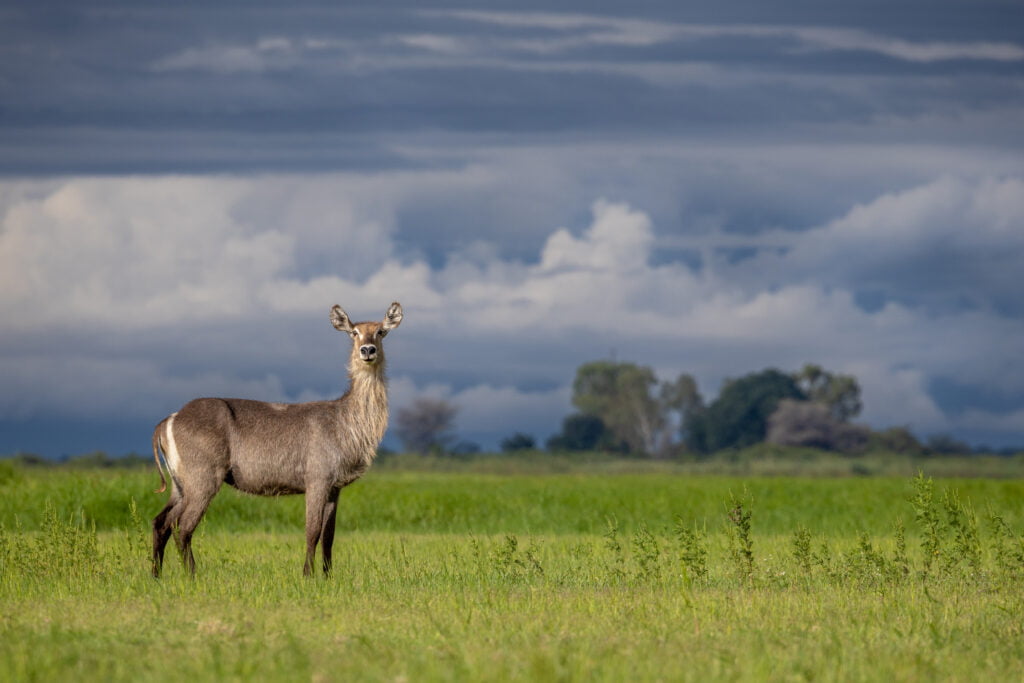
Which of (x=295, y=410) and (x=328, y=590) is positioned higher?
(x=295, y=410)

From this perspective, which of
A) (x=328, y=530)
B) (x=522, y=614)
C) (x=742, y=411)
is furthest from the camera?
(x=742, y=411)

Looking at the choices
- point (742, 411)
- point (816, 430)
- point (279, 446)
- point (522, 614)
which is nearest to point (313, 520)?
point (279, 446)

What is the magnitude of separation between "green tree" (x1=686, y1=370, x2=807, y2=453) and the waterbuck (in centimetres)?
10644

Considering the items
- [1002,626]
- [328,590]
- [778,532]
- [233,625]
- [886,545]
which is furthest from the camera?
[778,532]

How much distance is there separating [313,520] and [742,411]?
10970 centimetres

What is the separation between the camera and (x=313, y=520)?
15359 millimetres

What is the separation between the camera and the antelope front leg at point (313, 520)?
49.7ft

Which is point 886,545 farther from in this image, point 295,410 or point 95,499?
point 95,499

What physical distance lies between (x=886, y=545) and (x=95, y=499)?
57.9 ft

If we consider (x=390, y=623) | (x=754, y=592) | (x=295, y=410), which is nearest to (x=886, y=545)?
(x=754, y=592)

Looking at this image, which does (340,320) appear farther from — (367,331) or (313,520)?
(313,520)

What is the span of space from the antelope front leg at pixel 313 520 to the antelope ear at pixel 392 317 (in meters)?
2.34

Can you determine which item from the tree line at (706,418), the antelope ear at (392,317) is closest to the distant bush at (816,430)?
the tree line at (706,418)

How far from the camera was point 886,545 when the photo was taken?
22.8 meters
